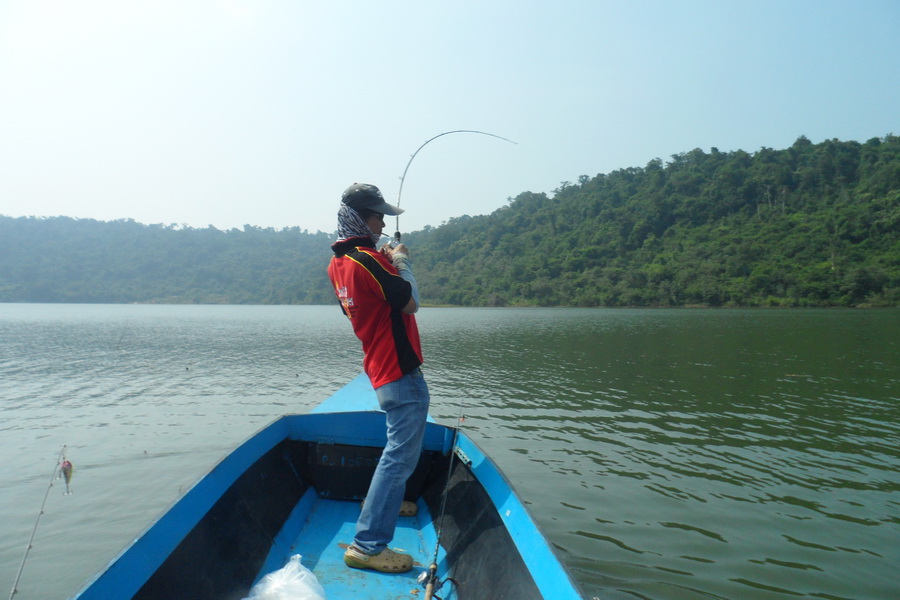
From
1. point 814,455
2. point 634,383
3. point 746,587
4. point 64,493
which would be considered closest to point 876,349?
point 634,383

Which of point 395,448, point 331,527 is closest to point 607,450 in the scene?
point 331,527

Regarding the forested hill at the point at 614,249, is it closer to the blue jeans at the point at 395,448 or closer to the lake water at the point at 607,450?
the lake water at the point at 607,450

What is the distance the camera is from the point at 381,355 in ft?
10.1

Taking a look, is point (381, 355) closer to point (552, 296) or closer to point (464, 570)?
point (464, 570)

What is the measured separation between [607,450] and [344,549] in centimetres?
635

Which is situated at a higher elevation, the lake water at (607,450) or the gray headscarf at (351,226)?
the gray headscarf at (351,226)

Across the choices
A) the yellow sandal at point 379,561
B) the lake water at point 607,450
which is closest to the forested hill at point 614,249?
the lake water at point 607,450

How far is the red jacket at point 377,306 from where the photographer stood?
290 centimetres

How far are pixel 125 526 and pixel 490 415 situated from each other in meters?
7.40

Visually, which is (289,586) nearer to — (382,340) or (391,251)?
(382,340)

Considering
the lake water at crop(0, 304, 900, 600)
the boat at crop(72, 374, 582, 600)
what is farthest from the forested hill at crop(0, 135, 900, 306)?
the boat at crop(72, 374, 582, 600)

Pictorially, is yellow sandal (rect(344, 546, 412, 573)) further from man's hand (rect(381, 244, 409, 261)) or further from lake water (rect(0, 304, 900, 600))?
man's hand (rect(381, 244, 409, 261))

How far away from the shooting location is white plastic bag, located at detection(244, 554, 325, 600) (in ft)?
9.28

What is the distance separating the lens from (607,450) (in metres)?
8.87
